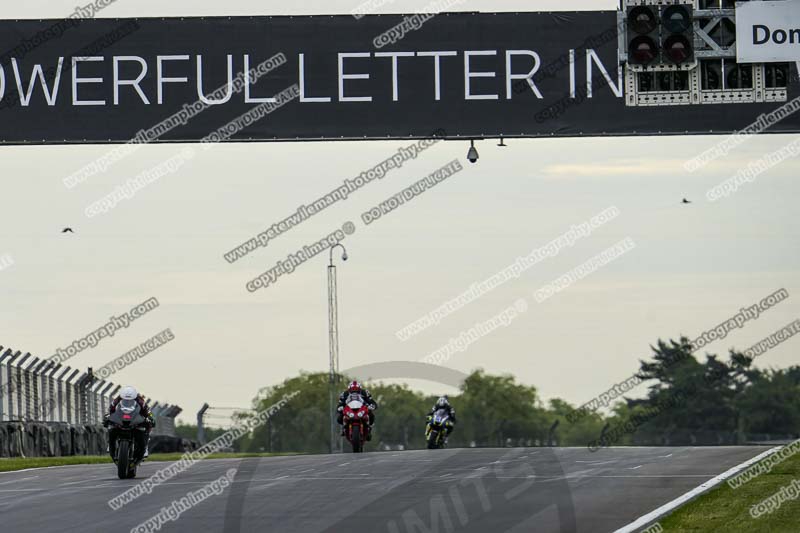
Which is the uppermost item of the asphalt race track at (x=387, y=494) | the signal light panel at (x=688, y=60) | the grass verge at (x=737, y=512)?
the signal light panel at (x=688, y=60)

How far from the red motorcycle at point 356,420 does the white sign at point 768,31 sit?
1255 cm

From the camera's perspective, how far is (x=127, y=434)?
21.6 m

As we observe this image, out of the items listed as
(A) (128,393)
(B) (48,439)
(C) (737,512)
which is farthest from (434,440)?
(C) (737,512)

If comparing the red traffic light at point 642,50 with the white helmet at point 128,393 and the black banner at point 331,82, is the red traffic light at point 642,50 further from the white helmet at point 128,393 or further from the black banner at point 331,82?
the white helmet at point 128,393

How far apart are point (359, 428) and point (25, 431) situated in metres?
7.67

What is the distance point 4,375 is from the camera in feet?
104

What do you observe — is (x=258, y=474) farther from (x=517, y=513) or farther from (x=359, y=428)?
(x=359, y=428)

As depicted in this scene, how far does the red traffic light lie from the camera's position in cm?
2056

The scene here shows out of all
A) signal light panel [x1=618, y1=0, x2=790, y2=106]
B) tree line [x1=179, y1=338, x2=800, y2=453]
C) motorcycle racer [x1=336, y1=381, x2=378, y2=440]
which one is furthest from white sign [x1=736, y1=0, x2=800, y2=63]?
tree line [x1=179, y1=338, x2=800, y2=453]

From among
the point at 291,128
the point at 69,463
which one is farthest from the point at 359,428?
the point at 291,128

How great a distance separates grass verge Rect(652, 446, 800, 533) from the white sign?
21.8 feet

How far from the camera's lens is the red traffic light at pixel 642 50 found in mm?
20562

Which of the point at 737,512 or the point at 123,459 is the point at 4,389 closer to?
the point at 123,459

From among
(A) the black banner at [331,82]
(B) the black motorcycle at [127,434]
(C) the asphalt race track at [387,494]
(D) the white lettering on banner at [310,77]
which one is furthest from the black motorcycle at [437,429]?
(B) the black motorcycle at [127,434]
